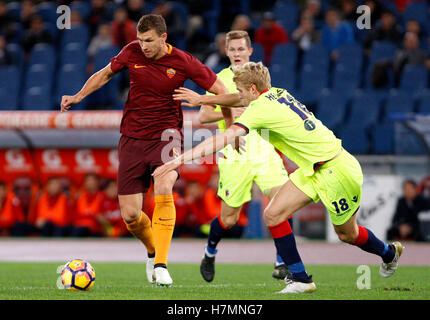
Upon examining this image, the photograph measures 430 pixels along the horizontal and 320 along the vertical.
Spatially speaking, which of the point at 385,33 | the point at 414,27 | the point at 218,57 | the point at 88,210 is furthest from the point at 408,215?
the point at 88,210

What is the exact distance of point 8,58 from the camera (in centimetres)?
1778

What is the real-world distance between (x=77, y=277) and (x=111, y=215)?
802cm

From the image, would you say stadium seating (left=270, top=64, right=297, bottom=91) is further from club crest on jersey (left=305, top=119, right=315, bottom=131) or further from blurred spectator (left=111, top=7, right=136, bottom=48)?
club crest on jersey (left=305, top=119, right=315, bottom=131)

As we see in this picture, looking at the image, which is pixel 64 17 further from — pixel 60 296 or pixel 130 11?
pixel 60 296

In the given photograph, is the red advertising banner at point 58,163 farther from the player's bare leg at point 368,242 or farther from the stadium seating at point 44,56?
the player's bare leg at point 368,242

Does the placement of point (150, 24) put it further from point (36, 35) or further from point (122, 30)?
point (36, 35)

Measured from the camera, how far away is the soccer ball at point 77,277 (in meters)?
6.83

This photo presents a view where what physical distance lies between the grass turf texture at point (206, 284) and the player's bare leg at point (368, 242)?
0.22m

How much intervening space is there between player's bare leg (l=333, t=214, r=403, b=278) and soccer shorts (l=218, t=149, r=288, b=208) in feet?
5.03

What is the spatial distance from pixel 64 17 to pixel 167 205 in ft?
37.8

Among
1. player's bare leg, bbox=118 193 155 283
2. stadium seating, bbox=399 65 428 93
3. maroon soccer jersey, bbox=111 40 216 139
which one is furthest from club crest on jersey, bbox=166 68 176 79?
stadium seating, bbox=399 65 428 93

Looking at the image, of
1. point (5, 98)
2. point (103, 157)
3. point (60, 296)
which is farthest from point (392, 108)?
point (60, 296)

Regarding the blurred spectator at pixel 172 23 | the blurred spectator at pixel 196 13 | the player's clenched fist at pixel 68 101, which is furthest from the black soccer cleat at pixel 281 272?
the blurred spectator at pixel 196 13

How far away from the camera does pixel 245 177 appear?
8469mm
